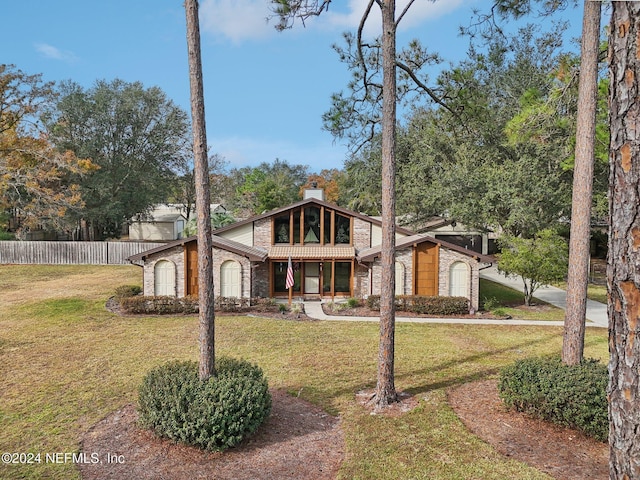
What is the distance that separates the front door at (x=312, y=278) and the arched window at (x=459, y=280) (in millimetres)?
5399

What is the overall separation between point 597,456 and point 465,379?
3108 millimetres

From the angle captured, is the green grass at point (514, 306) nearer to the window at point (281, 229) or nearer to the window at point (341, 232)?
the window at point (341, 232)

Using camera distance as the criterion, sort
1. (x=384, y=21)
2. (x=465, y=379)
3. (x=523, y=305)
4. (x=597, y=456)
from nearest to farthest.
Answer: (x=597, y=456)
(x=384, y=21)
(x=465, y=379)
(x=523, y=305)

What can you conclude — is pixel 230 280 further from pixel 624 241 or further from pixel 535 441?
pixel 624 241

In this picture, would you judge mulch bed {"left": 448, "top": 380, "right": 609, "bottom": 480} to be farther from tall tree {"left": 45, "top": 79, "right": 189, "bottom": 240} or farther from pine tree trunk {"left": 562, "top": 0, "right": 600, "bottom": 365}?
tall tree {"left": 45, "top": 79, "right": 189, "bottom": 240}

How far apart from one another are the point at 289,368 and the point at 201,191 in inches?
186

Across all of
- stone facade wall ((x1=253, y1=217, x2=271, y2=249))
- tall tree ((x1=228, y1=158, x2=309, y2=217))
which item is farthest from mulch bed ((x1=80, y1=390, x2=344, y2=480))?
tall tree ((x1=228, y1=158, x2=309, y2=217))

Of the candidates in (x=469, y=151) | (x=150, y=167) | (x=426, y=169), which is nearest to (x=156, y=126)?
(x=150, y=167)

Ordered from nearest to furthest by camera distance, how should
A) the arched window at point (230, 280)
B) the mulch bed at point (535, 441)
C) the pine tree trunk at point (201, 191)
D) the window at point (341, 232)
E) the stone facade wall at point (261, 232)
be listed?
1. the mulch bed at point (535, 441)
2. the pine tree trunk at point (201, 191)
3. the arched window at point (230, 280)
4. the stone facade wall at point (261, 232)
5. the window at point (341, 232)

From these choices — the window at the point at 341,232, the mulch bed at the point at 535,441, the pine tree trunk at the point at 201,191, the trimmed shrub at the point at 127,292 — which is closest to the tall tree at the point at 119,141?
the trimmed shrub at the point at 127,292

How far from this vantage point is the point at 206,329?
638 centimetres

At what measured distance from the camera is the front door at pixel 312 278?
Result: 18.3 meters

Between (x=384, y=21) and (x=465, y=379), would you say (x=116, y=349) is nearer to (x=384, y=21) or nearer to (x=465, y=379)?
(x=465, y=379)

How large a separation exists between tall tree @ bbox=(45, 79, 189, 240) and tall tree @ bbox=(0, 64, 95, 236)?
6.56 ft
